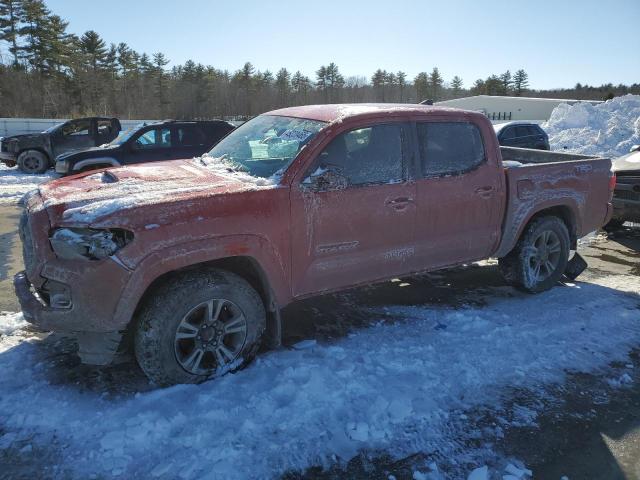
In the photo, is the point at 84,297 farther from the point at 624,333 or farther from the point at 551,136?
the point at 551,136

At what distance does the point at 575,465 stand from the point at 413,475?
942 mm

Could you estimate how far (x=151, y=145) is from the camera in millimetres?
10242

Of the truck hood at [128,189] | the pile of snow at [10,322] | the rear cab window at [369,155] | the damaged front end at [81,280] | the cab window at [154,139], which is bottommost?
the pile of snow at [10,322]

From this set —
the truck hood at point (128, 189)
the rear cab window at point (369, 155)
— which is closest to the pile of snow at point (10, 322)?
the truck hood at point (128, 189)

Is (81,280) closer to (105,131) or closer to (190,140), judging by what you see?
(190,140)

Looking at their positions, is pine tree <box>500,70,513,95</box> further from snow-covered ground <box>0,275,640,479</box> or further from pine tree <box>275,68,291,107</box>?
snow-covered ground <box>0,275,640,479</box>

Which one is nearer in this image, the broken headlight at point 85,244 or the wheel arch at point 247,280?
the broken headlight at point 85,244

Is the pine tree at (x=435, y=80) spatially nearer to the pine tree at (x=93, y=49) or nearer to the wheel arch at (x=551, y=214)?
the pine tree at (x=93, y=49)

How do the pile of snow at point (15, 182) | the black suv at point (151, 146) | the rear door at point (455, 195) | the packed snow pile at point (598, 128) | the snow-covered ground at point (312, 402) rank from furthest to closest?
1. the packed snow pile at point (598, 128)
2. the pile of snow at point (15, 182)
3. the black suv at point (151, 146)
4. the rear door at point (455, 195)
5. the snow-covered ground at point (312, 402)

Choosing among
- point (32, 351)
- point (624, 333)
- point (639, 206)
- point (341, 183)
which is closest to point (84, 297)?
point (32, 351)

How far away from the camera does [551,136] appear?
22609 millimetres

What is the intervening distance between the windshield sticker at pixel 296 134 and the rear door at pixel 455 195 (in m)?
1.03

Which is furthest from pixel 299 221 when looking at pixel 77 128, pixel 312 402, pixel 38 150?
pixel 38 150

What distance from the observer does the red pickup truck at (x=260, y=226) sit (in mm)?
3078
